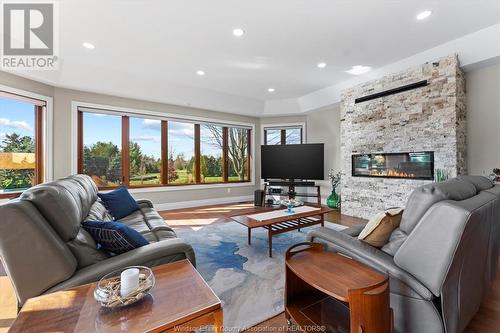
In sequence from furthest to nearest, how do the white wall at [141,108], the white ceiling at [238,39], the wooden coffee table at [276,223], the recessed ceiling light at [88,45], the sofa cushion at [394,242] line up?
the white wall at [141,108], the recessed ceiling light at [88,45], the wooden coffee table at [276,223], the white ceiling at [238,39], the sofa cushion at [394,242]

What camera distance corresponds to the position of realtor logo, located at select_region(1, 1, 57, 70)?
99.2 inches

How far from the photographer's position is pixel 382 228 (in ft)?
5.11

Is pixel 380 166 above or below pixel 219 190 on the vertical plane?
above

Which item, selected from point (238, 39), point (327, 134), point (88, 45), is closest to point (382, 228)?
point (238, 39)

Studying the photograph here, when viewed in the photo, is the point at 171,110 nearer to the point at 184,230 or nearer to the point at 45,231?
the point at 184,230

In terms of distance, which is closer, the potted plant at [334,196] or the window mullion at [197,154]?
the potted plant at [334,196]

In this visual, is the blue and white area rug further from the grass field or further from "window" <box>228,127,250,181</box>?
"window" <box>228,127,250,181</box>

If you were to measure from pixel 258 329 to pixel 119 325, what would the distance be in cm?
107

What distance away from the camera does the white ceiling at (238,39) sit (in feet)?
8.21

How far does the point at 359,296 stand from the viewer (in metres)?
1.05

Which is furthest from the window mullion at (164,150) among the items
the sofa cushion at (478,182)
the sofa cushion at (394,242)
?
the sofa cushion at (478,182)

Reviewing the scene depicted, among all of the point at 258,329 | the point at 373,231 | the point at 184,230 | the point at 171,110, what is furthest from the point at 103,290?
the point at 171,110

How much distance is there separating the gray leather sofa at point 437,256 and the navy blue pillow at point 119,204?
8.78 ft

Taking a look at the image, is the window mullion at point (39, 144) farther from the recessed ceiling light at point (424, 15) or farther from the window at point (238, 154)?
the recessed ceiling light at point (424, 15)
